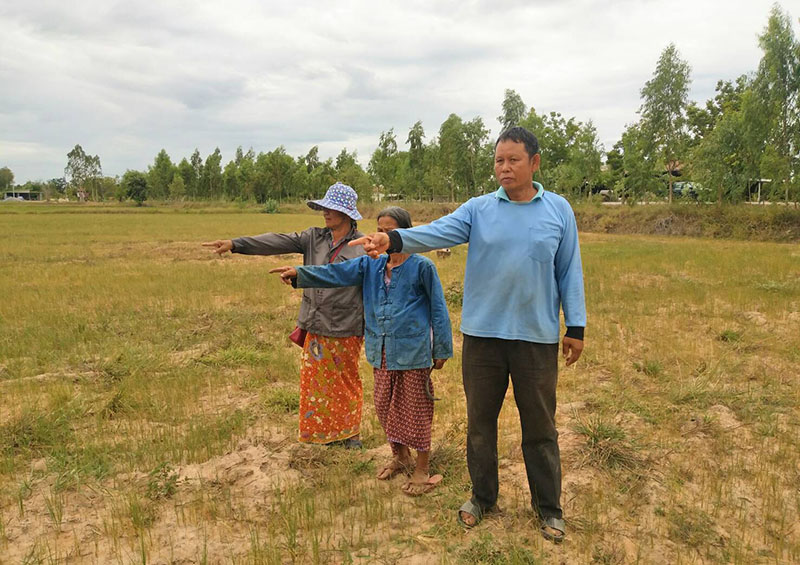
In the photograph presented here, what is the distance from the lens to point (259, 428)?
169 inches

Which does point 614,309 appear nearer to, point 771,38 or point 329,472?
point 329,472

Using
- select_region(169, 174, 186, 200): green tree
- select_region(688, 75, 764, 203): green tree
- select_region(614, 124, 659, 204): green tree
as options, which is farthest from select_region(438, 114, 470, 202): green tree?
select_region(169, 174, 186, 200): green tree

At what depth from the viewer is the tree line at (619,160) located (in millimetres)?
22984

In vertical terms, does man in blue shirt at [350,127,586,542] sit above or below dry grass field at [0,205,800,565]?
above

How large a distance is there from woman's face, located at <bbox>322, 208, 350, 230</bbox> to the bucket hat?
47mm

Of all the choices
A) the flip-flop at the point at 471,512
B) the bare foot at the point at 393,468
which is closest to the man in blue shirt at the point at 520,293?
the flip-flop at the point at 471,512

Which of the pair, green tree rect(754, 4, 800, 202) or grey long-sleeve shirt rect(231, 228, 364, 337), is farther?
green tree rect(754, 4, 800, 202)

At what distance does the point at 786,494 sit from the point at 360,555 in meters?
2.55

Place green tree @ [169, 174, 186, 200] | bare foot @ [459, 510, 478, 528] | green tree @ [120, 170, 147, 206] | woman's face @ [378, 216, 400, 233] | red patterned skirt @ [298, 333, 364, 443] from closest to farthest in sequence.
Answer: bare foot @ [459, 510, 478, 528], woman's face @ [378, 216, 400, 233], red patterned skirt @ [298, 333, 364, 443], green tree @ [120, 170, 147, 206], green tree @ [169, 174, 186, 200]

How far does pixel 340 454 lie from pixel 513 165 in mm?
2330

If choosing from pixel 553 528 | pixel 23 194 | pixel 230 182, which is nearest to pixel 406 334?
pixel 553 528

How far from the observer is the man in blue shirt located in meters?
2.54

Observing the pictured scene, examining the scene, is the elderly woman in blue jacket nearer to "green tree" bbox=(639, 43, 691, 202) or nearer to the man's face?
the man's face

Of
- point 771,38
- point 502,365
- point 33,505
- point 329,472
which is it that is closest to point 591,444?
point 502,365
